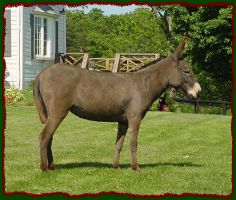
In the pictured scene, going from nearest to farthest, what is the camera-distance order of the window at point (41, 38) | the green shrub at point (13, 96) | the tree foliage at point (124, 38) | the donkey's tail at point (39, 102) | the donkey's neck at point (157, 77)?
the donkey's tail at point (39, 102)
the donkey's neck at point (157, 77)
the green shrub at point (13, 96)
the window at point (41, 38)
the tree foliage at point (124, 38)

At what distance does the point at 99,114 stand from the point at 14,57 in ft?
61.5

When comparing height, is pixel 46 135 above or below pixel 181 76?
below

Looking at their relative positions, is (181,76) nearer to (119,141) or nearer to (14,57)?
(119,141)

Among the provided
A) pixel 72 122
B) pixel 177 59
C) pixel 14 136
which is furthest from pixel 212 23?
pixel 177 59

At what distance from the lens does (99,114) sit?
848cm

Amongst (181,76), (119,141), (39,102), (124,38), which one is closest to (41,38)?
(119,141)

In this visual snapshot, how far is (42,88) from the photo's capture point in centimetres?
820

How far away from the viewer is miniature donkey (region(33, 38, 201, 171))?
816 cm

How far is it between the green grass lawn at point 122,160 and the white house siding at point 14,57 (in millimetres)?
8884

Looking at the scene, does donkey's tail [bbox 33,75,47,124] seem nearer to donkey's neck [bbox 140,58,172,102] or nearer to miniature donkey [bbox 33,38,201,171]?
miniature donkey [bbox 33,38,201,171]

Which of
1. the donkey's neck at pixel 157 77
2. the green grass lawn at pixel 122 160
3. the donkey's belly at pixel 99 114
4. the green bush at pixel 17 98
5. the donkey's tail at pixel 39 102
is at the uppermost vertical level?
the donkey's neck at pixel 157 77

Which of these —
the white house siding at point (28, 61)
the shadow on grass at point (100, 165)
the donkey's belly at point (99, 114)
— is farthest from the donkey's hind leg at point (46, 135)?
the white house siding at point (28, 61)

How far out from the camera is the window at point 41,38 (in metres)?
28.1

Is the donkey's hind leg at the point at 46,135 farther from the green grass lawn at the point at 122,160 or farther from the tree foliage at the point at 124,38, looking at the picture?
the tree foliage at the point at 124,38
